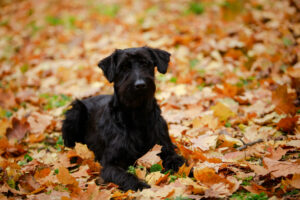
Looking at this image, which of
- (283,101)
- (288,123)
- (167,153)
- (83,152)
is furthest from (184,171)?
(283,101)

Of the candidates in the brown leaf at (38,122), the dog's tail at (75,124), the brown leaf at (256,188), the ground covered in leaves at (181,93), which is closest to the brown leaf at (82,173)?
the ground covered in leaves at (181,93)

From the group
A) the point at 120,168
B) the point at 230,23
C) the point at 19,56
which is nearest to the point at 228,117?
the point at 120,168

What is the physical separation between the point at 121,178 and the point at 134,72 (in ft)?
3.88

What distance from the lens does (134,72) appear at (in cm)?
344

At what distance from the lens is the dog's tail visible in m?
4.45

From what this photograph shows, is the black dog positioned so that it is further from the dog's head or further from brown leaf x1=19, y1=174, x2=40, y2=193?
brown leaf x1=19, y1=174, x2=40, y2=193

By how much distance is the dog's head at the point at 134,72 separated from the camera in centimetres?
336

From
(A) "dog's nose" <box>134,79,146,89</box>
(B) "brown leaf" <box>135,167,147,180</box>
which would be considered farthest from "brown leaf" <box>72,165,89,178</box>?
(A) "dog's nose" <box>134,79,146,89</box>

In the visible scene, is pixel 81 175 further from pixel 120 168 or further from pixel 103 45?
pixel 103 45

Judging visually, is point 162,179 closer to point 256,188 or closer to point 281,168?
point 256,188

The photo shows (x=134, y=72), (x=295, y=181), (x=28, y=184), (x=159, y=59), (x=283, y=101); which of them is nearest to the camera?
(x=295, y=181)

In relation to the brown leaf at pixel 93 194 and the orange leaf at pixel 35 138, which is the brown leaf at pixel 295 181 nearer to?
the brown leaf at pixel 93 194

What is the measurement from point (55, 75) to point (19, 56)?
2.75m

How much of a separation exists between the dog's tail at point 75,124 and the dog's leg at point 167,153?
146 centimetres
